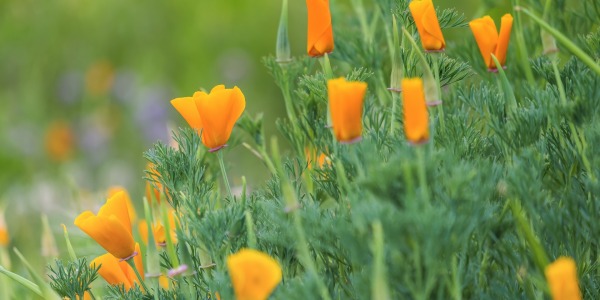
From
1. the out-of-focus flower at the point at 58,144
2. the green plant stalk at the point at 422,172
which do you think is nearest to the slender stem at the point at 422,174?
the green plant stalk at the point at 422,172

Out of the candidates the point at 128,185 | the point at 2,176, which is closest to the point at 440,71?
the point at 2,176

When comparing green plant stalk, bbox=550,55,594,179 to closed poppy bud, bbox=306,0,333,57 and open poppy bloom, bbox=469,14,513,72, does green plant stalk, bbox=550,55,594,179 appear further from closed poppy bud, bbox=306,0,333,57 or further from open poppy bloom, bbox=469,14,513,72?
closed poppy bud, bbox=306,0,333,57

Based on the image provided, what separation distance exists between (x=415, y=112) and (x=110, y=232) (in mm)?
434

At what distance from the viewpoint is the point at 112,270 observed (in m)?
1.13

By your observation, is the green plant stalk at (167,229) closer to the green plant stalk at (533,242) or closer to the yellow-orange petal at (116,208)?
the yellow-orange petal at (116,208)

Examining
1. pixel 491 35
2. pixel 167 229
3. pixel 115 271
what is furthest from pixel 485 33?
pixel 115 271

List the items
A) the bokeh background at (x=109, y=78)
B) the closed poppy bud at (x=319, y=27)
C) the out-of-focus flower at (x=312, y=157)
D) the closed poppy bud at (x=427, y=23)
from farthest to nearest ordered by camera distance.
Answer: the bokeh background at (x=109, y=78)
the out-of-focus flower at (x=312, y=157)
the closed poppy bud at (x=319, y=27)
the closed poppy bud at (x=427, y=23)

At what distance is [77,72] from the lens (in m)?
4.99

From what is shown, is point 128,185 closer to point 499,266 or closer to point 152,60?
point 152,60

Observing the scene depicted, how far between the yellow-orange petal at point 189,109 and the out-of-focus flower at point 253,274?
1.23 feet

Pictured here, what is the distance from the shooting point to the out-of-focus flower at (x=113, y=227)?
1021 mm

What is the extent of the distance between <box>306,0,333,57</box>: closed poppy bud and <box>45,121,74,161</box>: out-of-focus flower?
2968mm

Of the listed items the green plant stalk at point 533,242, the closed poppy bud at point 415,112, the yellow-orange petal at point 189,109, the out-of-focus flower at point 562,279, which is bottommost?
the green plant stalk at point 533,242

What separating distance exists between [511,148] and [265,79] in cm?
359
